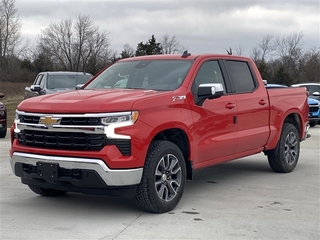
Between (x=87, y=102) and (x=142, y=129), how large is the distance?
0.68 meters

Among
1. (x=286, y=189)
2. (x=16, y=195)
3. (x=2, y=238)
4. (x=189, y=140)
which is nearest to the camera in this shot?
(x=2, y=238)

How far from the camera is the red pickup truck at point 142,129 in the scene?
520cm

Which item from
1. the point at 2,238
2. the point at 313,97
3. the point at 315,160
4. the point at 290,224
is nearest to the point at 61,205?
the point at 2,238

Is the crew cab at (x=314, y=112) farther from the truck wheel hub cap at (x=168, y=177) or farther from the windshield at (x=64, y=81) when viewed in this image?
the truck wheel hub cap at (x=168, y=177)

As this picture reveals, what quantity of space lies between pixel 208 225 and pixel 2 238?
214 cm

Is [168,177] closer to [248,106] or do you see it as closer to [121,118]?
[121,118]

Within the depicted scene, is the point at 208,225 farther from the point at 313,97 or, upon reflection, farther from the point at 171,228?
the point at 313,97

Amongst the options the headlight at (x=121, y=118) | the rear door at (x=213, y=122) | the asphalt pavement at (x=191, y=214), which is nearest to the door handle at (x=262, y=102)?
the rear door at (x=213, y=122)

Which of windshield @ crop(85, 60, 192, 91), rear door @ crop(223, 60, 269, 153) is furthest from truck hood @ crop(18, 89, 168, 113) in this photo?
rear door @ crop(223, 60, 269, 153)

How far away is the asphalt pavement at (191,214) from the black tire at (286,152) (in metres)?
0.47

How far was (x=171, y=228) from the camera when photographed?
16.9 ft

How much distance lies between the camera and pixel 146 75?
21.9 ft

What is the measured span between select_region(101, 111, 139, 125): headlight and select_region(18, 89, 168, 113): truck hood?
6 cm

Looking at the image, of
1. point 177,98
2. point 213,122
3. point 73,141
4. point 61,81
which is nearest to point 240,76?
point 213,122
